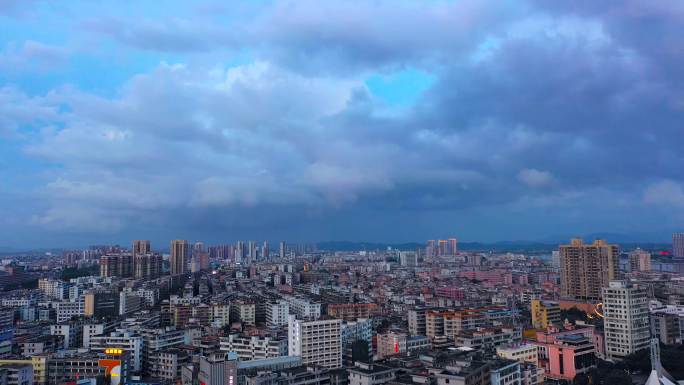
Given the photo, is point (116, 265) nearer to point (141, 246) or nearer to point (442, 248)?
point (141, 246)

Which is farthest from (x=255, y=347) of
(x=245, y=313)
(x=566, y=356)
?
(x=245, y=313)

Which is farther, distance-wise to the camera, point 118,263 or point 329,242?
point 329,242

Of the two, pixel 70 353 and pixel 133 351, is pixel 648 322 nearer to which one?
pixel 133 351

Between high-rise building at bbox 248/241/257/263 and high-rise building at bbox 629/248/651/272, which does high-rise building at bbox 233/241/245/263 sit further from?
high-rise building at bbox 629/248/651/272

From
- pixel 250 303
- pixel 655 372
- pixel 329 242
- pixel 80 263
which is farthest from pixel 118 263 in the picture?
pixel 329 242

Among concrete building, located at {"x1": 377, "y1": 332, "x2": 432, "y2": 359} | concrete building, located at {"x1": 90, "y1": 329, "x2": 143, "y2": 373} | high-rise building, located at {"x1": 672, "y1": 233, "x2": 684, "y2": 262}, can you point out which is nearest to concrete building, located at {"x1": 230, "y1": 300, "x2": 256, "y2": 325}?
concrete building, located at {"x1": 90, "y1": 329, "x2": 143, "y2": 373}

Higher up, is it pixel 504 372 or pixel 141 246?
pixel 141 246
